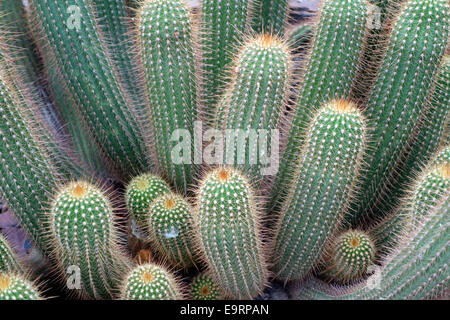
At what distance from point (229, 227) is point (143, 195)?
857 mm

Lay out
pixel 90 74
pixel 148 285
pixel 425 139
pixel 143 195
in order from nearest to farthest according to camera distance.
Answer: pixel 148 285
pixel 143 195
pixel 425 139
pixel 90 74

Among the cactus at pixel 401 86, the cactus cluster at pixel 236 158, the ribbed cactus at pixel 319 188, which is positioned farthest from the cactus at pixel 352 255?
the cactus at pixel 401 86

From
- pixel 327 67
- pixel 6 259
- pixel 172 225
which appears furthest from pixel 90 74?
pixel 327 67

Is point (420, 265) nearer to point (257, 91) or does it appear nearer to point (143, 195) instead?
point (257, 91)

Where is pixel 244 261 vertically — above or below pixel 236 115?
below

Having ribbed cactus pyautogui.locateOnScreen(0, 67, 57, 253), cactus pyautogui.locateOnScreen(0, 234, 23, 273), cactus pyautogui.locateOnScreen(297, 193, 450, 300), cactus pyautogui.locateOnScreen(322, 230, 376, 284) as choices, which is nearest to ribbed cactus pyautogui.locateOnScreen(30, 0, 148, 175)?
ribbed cactus pyautogui.locateOnScreen(0, 67, 57, 253)

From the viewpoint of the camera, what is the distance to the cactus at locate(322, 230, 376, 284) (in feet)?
10.7

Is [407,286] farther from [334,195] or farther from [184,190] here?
[184,190]

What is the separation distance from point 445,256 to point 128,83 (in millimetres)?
2718

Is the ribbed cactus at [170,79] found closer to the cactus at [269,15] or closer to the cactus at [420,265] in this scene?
the cactus at [269,15]

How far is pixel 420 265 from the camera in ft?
8.85

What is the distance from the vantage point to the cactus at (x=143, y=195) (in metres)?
3.39

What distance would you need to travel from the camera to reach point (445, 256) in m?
2.61

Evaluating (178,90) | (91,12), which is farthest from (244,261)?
(91,12)
